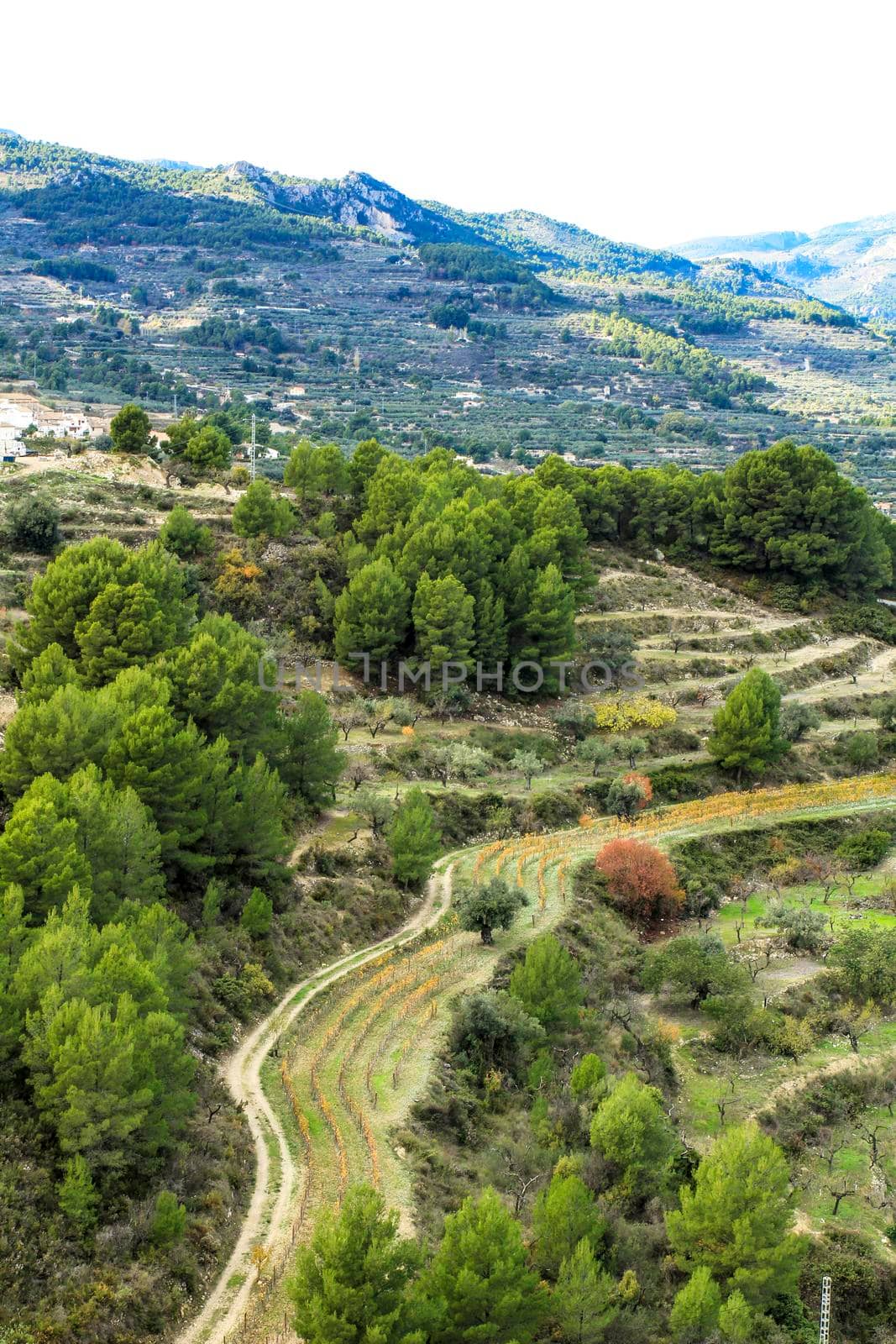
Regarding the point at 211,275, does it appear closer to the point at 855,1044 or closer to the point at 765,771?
the point at 765,771

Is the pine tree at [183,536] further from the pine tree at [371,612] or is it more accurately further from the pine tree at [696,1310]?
the pine tree at [696,1310]

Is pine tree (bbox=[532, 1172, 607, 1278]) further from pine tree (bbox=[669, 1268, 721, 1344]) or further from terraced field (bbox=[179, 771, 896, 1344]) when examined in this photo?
terraced field (bbox=[179, 771, 896, 1344])

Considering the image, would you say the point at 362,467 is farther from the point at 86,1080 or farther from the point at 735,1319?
the point at 735,1319

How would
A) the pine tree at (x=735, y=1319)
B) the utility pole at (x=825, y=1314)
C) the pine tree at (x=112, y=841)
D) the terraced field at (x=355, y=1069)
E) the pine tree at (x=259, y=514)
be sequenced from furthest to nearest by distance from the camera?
the pine tree at (x=259, y=514) < the pine tree at (x=112, y=841) < the utility pole at (x=825, y=1314) < the terraced field at (x=355, y=1069) < the pine tree at (x=735, y=1319)

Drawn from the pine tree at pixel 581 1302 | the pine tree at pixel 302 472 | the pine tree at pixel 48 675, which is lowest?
the pine tree at pixel 581 1302

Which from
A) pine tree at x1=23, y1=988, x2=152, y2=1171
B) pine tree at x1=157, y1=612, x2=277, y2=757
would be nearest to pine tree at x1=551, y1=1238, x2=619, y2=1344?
pine tree at x1=23, y1=988, x2=152, y2=1171

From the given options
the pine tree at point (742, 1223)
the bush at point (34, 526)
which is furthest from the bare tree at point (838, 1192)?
the bush at point (34, 526)
